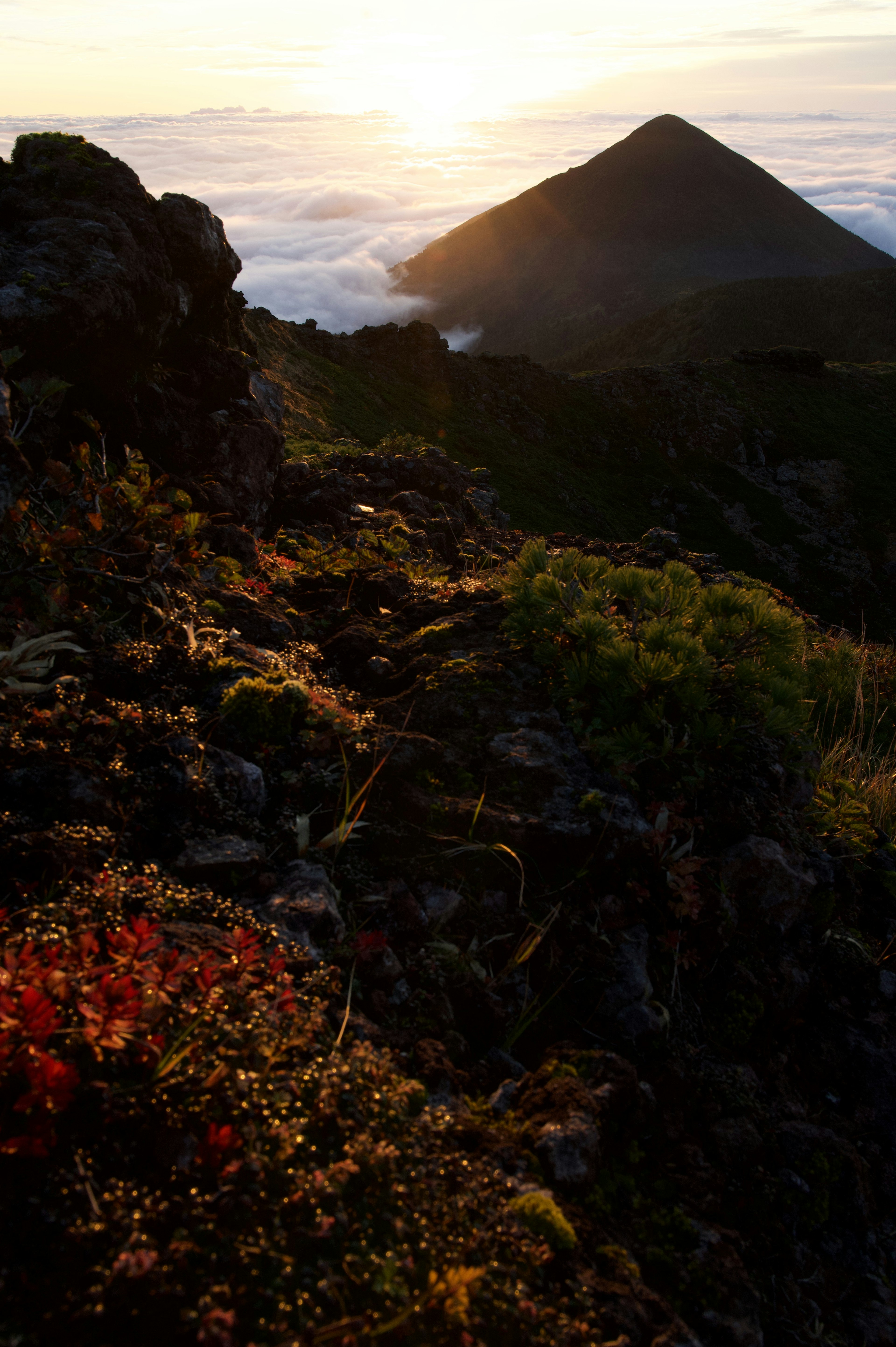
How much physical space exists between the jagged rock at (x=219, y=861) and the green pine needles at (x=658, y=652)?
7.89 feet

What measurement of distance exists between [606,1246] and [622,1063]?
78 centimetres

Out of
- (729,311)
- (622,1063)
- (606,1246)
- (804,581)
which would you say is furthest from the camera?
(729,311)

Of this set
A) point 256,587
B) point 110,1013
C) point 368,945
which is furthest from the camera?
point 256,587

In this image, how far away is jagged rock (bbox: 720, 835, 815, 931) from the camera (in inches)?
168

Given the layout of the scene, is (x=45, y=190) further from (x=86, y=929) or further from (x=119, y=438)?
(x=86, y=929)

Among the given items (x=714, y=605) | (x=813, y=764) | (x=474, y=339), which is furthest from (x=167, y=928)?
(x=474, y=339)

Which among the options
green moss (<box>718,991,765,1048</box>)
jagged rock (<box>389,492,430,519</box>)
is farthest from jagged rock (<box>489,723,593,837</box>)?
jagged rock (<box>389,492,430,519</box>)

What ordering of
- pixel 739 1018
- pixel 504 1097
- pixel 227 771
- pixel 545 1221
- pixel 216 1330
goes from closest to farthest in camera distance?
1. pixel 216 1330
2. pixel 545 1221
3. pixel 504 1097
4. pixel 739 1018
5. pixel 227 771

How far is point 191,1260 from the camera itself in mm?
1869

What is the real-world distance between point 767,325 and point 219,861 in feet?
446

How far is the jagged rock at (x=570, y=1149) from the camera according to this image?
2.62m

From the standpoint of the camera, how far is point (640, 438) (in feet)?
173

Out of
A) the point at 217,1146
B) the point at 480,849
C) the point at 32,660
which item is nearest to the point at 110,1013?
the point at 217,1146

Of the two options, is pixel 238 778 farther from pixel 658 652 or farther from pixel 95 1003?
pixel 658 652
